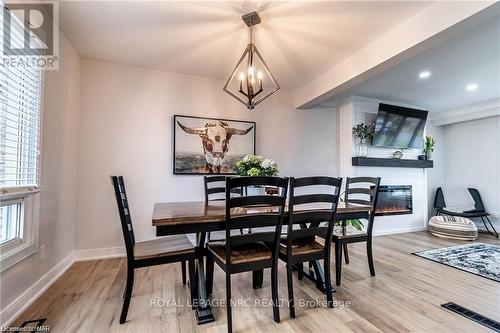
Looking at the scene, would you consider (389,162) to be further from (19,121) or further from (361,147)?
(19,121)

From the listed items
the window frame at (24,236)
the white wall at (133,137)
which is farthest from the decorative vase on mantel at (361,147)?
the window frame at (24,236)

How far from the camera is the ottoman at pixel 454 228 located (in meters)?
3.86

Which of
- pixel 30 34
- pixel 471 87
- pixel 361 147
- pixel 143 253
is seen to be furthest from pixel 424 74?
pixel 30 34

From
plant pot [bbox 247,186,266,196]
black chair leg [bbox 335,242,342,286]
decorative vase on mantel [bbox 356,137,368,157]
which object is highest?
decorative vase on mantel [bbox 356,137,368,157]

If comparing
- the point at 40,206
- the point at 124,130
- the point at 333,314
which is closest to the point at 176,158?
the point at 124,130

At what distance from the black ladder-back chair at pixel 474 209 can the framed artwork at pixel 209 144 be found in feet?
13.3

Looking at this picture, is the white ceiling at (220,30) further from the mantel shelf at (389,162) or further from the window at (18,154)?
the mantel shelf at (389,162)

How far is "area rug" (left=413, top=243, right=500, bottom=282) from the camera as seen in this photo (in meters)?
2.59

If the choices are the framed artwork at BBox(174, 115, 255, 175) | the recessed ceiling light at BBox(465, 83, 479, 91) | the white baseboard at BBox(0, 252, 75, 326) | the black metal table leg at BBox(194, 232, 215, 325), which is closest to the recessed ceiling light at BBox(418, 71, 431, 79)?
the recessed ceiling light at BBox(465, 83, 479, 91)

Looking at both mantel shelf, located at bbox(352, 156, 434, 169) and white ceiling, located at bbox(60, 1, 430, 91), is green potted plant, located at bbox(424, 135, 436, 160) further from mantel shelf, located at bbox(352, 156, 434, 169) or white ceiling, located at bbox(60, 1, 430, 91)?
white ceiling, located at bbox(60, 1, 430, 91)

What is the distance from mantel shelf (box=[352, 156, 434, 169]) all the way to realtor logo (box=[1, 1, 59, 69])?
4.28 m

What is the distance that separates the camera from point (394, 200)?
4516 millimetres

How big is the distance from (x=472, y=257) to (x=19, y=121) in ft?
16.6

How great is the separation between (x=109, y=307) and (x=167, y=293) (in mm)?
445
